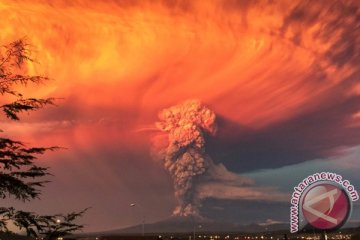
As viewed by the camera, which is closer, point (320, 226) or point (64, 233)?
point (64, 233)

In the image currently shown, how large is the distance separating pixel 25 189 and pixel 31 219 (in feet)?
3.94

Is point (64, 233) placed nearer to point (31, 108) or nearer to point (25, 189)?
point (25, 189)

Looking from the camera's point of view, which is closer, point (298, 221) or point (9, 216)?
point (9, 216)

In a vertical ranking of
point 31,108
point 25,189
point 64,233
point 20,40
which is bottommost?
point 64,233

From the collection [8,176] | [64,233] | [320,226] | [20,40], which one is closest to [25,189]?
[8,176]

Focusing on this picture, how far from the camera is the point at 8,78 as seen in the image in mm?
19203

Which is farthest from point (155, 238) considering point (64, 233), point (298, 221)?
point (64, 233)

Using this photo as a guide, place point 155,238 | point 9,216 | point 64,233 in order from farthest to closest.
Result: 1. point 155,238
2. point 64,233
3. point 9,216

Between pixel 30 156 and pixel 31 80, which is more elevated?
pixel 31 80

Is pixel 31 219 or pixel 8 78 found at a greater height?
pixel 8 78

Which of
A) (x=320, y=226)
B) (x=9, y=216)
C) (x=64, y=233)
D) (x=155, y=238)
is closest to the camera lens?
(x=9, y=216)

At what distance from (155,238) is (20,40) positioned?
193ft

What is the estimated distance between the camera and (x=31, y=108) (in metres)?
19.0

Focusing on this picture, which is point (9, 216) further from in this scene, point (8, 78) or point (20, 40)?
point (20, 40)
